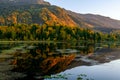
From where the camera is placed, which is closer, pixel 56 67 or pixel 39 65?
pixel 56 67

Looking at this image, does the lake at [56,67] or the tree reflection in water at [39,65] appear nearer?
the lake at [56,67]

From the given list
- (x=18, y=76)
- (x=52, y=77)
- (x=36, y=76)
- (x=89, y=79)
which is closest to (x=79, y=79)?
(x=89, y=79)

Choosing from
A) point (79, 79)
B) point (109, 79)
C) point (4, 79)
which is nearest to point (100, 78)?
point (109, 79)

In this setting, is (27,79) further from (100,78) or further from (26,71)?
(100,78)

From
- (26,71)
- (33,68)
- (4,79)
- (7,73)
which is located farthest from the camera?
(33,68)

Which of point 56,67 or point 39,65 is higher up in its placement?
point 39,65

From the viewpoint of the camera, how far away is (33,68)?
178 feet

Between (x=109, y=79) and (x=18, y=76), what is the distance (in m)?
15.6

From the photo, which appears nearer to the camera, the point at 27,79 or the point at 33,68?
the point at 27,79

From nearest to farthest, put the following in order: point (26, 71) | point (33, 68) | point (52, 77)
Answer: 1. point (52, 77)
2. point (26, 71)
3. point (33, 68)

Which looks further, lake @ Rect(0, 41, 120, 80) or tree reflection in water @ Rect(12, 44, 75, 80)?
tree reflection in water @ Rect(12, 44, 75, 80)

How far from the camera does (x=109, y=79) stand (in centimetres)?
4494

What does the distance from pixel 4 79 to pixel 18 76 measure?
12.3 feet

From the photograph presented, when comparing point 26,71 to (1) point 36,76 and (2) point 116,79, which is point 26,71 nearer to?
(1) point 36,76
